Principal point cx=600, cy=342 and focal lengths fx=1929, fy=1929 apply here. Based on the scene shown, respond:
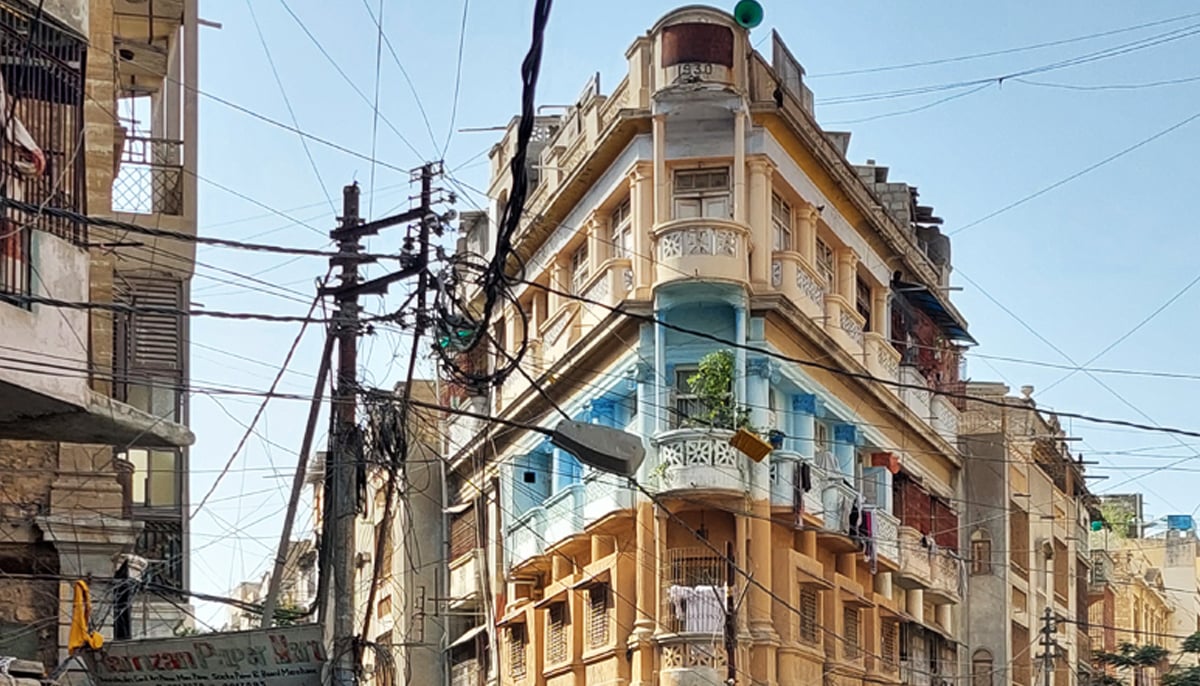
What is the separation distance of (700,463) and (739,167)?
413cm

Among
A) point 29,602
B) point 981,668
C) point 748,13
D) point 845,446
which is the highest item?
point 748,13

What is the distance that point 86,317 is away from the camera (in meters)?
13.6

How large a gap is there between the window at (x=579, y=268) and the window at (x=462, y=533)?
6.18 meters

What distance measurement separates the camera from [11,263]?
12.0 metres

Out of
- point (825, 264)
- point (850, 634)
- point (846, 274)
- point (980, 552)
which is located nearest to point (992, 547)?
point (980, 552)

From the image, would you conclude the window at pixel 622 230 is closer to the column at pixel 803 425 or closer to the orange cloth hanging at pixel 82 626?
the column at pixel 803 425

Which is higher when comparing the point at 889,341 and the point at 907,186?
the point at 907,186

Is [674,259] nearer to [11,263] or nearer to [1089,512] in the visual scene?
[11,263]

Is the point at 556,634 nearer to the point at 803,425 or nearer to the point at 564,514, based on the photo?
the point at 564,514

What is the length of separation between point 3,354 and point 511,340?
21.4 meters

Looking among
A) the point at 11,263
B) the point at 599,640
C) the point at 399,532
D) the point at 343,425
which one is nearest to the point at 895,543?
the point at 599,640

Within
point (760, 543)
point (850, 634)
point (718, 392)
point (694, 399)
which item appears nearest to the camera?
point (718, 392)

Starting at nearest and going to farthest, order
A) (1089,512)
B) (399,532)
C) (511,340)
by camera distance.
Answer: (511,340), (399,532), (1089,512)

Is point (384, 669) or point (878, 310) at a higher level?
point (878, 310)
